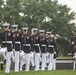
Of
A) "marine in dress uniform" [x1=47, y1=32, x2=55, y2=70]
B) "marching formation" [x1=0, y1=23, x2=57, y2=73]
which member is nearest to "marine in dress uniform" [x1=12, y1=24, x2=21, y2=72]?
"marching formation" [x1=0, y1=23, x2=57, y2=73]

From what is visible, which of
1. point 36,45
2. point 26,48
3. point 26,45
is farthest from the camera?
point 36,45

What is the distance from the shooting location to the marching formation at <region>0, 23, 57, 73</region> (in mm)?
16438

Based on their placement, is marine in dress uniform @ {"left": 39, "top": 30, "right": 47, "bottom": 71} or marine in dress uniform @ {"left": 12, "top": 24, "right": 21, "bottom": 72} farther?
marine in dress uniform @ {"left": 39, "top": 30, "right": 47, "bottom": 71}

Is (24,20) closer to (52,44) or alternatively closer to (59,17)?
(59,17)

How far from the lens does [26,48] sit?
17719 mm

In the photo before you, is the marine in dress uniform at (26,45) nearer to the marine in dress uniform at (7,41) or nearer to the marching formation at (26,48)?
the marching formation at (26,48)

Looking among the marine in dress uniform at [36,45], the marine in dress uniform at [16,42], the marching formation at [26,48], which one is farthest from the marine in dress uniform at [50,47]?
the marine in dress uniform at [16,42]

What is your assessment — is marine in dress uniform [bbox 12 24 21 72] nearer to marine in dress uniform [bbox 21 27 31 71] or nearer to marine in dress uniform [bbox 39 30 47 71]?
marine in dress uniform [bbox 21 27 31 71]

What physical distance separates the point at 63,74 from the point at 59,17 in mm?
28965

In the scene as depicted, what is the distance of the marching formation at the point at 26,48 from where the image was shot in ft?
53.9

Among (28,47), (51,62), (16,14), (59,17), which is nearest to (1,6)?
(16,14)

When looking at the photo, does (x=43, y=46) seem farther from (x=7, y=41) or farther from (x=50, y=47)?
(x=7, y=41)

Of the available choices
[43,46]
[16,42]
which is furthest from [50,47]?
[16,42]

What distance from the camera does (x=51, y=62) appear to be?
20969mm
